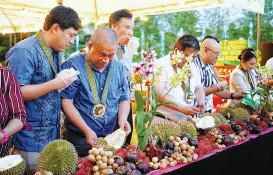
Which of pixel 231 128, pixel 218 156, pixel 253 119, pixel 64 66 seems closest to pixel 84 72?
pixel 64 66

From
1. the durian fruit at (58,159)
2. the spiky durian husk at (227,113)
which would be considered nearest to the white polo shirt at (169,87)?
the spiky durian husk at (227,113)

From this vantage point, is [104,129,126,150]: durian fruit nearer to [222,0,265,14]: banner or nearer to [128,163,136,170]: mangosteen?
[128,163,136,170]: mangosteen

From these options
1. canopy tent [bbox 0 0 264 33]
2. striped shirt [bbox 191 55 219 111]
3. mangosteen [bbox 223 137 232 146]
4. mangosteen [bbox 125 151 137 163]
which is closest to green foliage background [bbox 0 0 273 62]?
canopy tent [bbox 0 0 264 33]

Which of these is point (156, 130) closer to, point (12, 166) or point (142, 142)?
point (142, 142)

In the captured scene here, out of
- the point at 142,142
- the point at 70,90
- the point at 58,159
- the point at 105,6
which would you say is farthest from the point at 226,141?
the point at 105,6

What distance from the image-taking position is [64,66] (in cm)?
204

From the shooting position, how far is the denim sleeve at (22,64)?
69.2 inches

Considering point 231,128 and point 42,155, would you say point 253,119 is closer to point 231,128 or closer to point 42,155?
point 231,128

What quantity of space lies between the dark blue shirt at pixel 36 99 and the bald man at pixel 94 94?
122mm

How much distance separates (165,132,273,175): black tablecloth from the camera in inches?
74.5

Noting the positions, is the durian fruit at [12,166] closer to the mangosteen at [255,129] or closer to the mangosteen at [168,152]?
the mangosteen at [168,152]

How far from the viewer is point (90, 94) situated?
2035mm

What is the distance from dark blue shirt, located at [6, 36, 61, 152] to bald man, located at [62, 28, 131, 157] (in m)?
0.12

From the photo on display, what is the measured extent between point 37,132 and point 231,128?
137 centimetres
